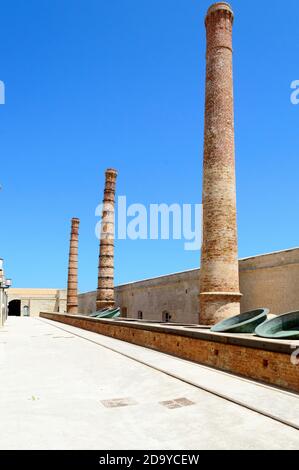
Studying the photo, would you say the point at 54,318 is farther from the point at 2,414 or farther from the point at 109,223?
the point at 2,414

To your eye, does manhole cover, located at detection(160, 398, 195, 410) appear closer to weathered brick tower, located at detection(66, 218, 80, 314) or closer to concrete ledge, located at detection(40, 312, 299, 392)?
concrete ledge, located at detection(40, 312, 299, 392)

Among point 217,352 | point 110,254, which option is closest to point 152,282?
point 110,254

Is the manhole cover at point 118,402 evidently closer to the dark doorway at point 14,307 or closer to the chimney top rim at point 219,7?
the chimney top rim at point 219,7

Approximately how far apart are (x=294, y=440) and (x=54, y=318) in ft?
110

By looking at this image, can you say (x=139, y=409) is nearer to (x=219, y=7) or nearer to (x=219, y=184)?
(x=219, y=184)

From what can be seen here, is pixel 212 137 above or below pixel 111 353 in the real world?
above

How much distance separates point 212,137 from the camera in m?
14.0

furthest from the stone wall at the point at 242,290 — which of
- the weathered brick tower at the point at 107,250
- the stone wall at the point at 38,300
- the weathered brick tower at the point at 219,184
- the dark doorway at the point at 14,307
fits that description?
the dark doorway at the point at 14,307

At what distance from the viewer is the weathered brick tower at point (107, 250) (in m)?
26.4

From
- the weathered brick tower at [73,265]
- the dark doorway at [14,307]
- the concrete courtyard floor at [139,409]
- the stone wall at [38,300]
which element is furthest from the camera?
the dark doorway at [14,307]

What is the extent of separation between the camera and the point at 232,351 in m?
7.71

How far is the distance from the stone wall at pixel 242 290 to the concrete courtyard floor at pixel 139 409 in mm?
7651

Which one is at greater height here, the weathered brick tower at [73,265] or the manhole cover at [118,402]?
the weathered brick tower at [73,265]

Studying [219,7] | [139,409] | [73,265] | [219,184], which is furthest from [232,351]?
[73,265]
